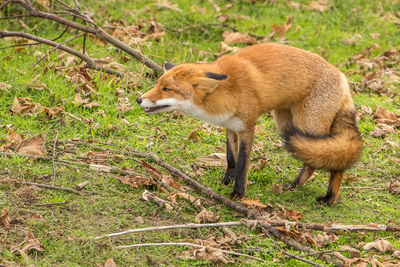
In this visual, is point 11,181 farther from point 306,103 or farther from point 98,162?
point 306,103

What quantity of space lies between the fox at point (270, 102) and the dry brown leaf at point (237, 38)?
3.55 m

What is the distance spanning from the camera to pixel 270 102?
17.8 feet

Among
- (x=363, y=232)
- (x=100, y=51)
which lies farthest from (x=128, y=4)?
(x=363, y=232)

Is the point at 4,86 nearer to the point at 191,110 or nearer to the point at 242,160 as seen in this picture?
the point at 191,110

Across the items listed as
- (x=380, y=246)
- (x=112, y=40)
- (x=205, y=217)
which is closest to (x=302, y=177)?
(x=380, y=246)

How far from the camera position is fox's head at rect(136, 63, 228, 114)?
5090 mm

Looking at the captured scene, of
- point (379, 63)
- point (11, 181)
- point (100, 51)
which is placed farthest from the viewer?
point (379, 63)

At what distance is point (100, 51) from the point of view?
8.41 meters

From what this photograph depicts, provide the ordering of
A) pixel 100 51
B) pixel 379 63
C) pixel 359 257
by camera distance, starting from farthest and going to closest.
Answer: pixel 379 63 → pixel 100 51 → pixel 359 257

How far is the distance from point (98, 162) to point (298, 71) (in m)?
2.36

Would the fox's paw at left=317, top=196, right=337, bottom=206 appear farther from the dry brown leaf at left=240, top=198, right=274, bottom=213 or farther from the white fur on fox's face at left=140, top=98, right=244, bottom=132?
the white fur on fox's face at left=140, top=98, right=244, bottom=132

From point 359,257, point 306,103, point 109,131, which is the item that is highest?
point 306,103

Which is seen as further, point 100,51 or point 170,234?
point 100,51

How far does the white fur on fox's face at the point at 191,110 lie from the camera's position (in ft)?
16.8
